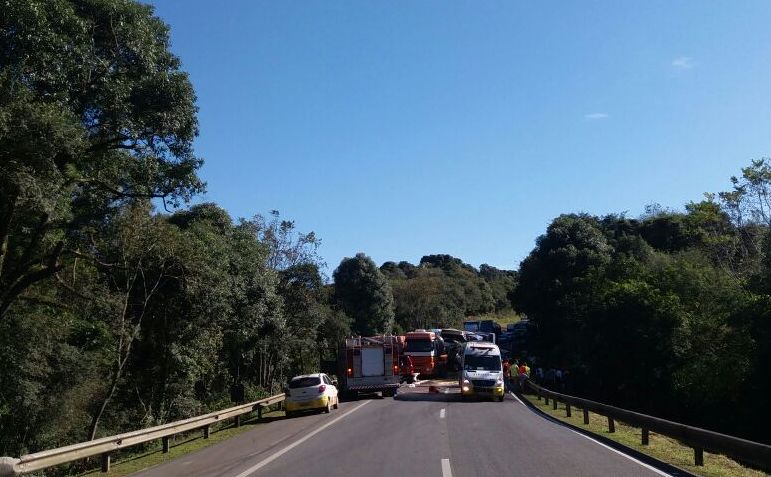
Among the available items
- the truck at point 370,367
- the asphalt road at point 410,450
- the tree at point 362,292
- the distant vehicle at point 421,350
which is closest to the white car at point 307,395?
the asphalt road at point 410,450

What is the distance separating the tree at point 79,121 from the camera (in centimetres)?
1382

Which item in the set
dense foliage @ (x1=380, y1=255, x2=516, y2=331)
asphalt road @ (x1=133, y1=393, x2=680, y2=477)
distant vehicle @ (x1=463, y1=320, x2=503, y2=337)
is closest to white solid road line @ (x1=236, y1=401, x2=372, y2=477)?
asphalt road @ (x1=133, y1=393, x2=680, y2=477)

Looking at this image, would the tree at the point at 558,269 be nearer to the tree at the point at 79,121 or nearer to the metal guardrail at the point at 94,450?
the metal guardrail at the point at 94,450

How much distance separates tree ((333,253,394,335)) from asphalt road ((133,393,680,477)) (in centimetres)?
4346

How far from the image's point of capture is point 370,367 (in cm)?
3553

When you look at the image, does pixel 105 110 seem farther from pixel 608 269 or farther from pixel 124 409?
pixel 608 269

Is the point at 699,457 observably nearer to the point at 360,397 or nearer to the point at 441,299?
the point at 360,397

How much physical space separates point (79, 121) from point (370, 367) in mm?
22537

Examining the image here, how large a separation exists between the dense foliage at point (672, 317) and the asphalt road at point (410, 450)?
32.8 ft

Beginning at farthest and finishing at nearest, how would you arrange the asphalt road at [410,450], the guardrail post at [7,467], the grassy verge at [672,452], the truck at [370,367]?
the truck at [370,367] → the grassy verge at [672,452] → the asphalt road at [410,450] → the guardrail post at [7,467]

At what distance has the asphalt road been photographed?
12.9 metres

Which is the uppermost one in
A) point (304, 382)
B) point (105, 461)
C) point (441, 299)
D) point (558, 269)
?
point (558, 269)

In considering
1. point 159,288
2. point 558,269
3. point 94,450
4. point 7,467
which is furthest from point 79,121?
point 558,269

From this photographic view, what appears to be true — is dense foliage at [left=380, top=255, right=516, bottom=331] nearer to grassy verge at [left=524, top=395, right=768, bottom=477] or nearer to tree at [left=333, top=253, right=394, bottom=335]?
tree at [left=333, top=253, right=394, bottom=335]
